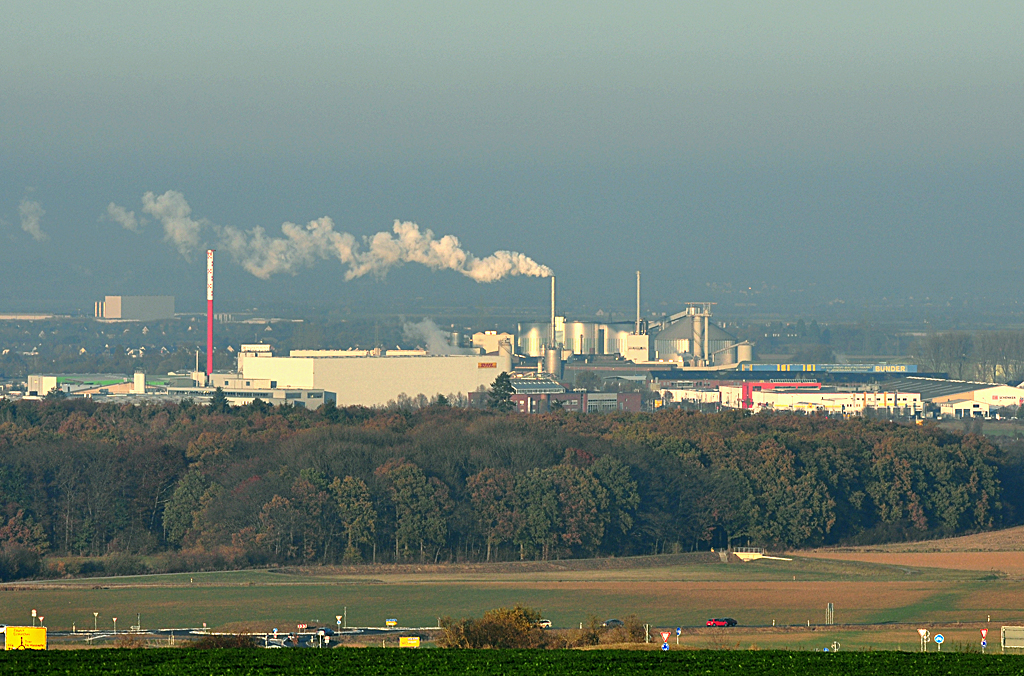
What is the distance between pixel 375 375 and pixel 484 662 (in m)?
129

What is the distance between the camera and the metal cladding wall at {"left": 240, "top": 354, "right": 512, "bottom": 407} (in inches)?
6476

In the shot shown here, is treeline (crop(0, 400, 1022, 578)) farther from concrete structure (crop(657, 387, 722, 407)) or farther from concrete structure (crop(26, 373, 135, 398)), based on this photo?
concrete structure (crop(26, 373, 135, 398))

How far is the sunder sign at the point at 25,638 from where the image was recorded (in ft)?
138

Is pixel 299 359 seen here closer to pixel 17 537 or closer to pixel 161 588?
pixel 17 537

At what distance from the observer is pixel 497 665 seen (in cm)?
3694

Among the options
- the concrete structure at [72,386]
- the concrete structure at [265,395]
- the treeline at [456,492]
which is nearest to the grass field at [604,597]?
the treeline at [456,492]

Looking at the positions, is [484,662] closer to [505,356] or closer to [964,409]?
[964,409]

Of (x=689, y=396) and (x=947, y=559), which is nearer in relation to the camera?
(x=947, y=559)

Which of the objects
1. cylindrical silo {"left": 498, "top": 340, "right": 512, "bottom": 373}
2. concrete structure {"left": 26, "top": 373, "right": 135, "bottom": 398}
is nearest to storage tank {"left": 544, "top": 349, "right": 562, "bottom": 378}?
cylindrical silo {"left": 498, "top": 340, "right": 512, "bottom": 373}

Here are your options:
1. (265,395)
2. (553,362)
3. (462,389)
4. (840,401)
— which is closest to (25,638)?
(265,395)

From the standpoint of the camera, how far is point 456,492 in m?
85.2

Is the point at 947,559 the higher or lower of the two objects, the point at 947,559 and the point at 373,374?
the lower

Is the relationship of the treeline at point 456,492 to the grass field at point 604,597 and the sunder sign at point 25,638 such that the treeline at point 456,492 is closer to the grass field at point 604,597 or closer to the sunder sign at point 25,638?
the grass field at point 604,597

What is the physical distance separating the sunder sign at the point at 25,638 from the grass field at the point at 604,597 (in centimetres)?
1211
